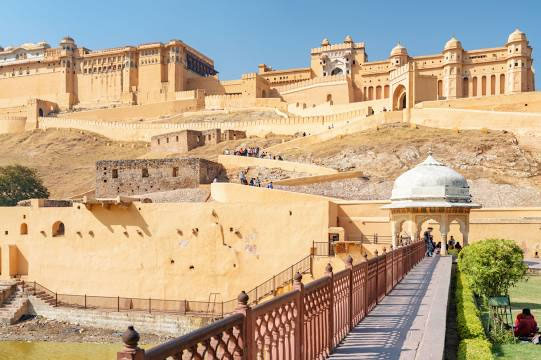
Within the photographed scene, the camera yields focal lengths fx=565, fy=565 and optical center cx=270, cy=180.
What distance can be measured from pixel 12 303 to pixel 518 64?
51.6m

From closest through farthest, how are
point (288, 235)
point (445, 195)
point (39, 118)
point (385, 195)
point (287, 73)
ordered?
point (445, 195), point (288, 235), point (385, 195), point (39, 118), point (287, 73)

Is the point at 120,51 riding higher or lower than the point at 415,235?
higher

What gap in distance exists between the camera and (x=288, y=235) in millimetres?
20984

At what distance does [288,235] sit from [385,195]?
1068 cm

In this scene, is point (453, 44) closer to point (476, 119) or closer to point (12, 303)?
point (476, 119)

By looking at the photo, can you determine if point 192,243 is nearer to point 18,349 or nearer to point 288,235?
point 288,235

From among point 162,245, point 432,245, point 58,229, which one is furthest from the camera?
point 58,229

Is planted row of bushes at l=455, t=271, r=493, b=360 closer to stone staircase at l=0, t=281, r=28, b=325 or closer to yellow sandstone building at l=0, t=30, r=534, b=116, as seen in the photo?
stone staircase at l=0, t=281, r=28, b=325

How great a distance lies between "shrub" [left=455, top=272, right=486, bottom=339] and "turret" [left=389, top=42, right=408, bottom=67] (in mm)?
54585

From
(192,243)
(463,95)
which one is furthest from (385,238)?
(463,95)

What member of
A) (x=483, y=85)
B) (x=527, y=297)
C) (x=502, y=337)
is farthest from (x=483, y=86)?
(x=502, y=337)

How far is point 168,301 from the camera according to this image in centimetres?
2211

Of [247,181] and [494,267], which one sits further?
[247,181]

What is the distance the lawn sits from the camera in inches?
327
